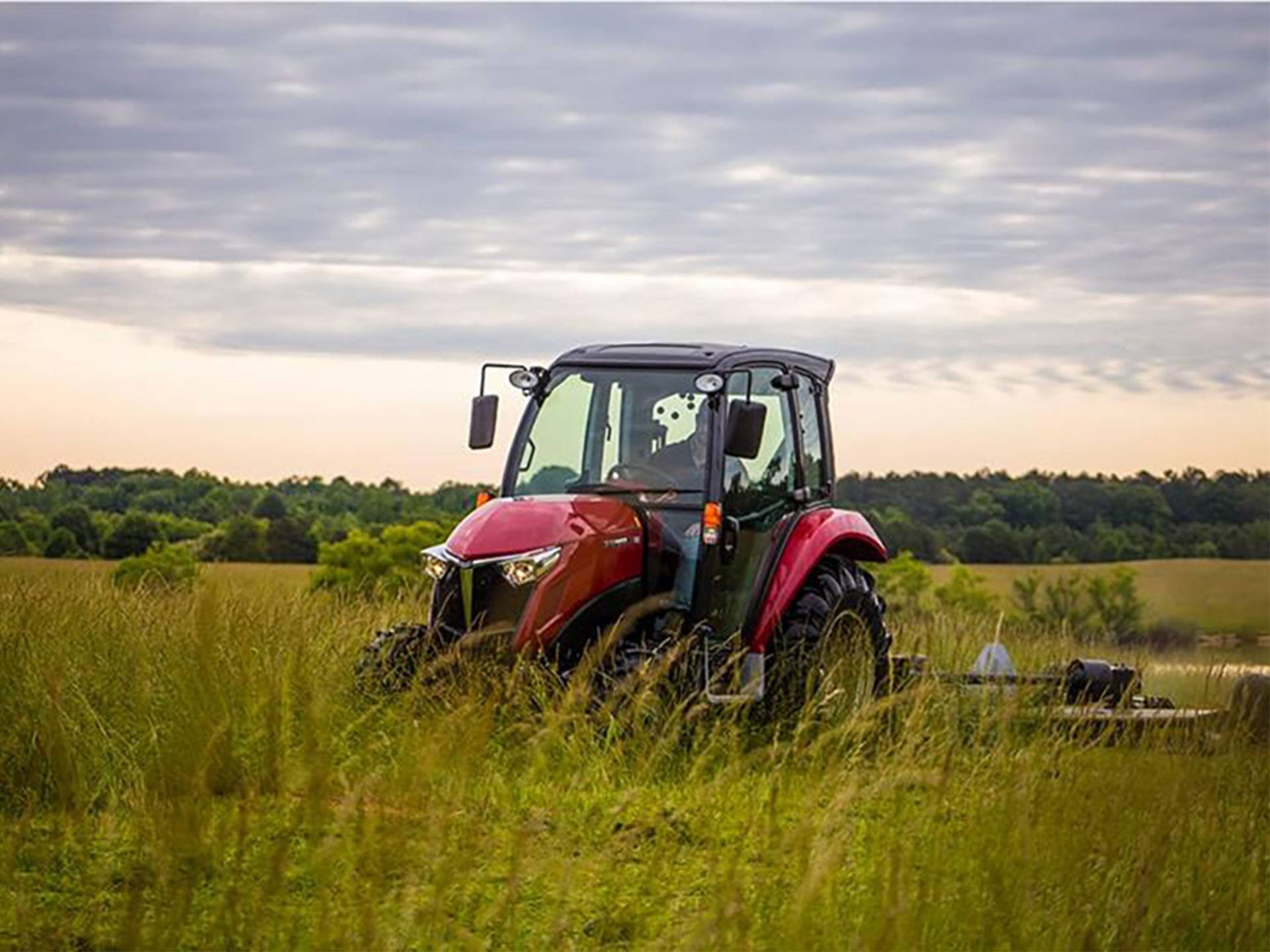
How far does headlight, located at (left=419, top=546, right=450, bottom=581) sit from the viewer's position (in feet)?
37.0

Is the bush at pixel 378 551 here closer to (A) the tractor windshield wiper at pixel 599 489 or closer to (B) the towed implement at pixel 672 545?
(B) the towed implement at pixel 672 545

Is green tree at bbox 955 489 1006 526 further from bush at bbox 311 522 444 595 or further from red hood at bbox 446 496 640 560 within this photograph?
red hood at bbox 446 496 640 560

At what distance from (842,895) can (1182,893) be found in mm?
1327

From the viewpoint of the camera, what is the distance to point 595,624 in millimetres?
11094

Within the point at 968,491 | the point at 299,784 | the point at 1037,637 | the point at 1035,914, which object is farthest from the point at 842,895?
the point at 968,491

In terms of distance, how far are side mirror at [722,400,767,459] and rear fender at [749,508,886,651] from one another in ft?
3.63

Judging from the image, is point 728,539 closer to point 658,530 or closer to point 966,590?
point 658,530

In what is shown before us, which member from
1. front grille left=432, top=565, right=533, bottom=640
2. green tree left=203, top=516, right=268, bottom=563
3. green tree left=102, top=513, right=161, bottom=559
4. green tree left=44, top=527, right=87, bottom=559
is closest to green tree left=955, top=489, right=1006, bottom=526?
green tree left=203, top=516, right=268, bottom=563

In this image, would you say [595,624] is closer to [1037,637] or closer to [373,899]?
[373,899]

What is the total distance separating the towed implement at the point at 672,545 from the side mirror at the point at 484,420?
1 centimetres

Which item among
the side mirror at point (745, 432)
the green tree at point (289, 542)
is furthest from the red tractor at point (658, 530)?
the green tree at point (289, 542)

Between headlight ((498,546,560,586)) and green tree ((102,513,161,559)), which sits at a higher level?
headlight ((498,546,560,586))

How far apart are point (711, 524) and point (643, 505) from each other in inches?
20.7

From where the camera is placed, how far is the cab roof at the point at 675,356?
11578 millimetres
